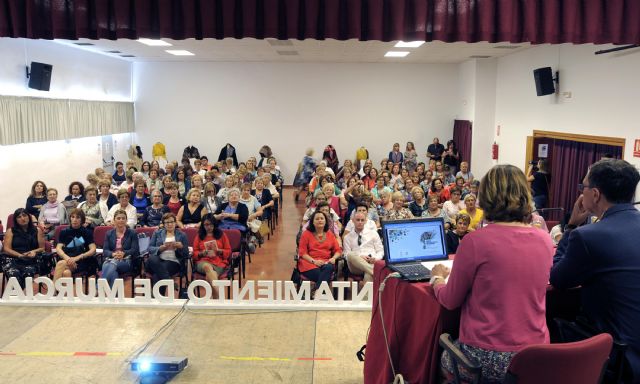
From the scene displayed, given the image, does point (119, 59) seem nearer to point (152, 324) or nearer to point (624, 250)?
point (152, 324)

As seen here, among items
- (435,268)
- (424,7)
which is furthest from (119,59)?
(435,268)

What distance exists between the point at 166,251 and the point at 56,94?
6521 mm

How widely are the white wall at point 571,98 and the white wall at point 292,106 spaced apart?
2606mm

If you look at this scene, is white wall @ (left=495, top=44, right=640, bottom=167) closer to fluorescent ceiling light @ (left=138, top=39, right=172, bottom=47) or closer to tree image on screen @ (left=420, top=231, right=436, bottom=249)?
tree image on screen @ (left=420, top=231, right=436, bottom=249)

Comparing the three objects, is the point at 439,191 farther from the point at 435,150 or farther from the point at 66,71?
the point at 66,71

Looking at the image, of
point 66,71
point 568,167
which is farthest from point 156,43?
point 568,167

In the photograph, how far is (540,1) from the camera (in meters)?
4.12

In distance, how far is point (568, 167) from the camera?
845 cm

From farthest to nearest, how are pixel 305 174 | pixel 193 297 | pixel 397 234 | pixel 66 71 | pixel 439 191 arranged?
1. pixel 305 174
2. pixel 66 71
3. pixel 439 191
4. pixel 193 297
5. pixel 397 234

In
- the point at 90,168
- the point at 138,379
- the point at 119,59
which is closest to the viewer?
the point at 138,379

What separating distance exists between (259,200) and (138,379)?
Answer: 453 cm

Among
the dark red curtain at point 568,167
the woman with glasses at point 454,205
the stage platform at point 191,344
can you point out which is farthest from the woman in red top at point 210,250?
the dark red curtain at point 568,167

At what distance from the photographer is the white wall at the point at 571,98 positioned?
21.5 feet

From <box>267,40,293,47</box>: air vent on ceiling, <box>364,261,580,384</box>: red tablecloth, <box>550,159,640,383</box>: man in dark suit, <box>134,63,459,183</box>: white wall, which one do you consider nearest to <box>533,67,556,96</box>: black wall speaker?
<box>267,40,293,47</box>: air vent on ceiling
